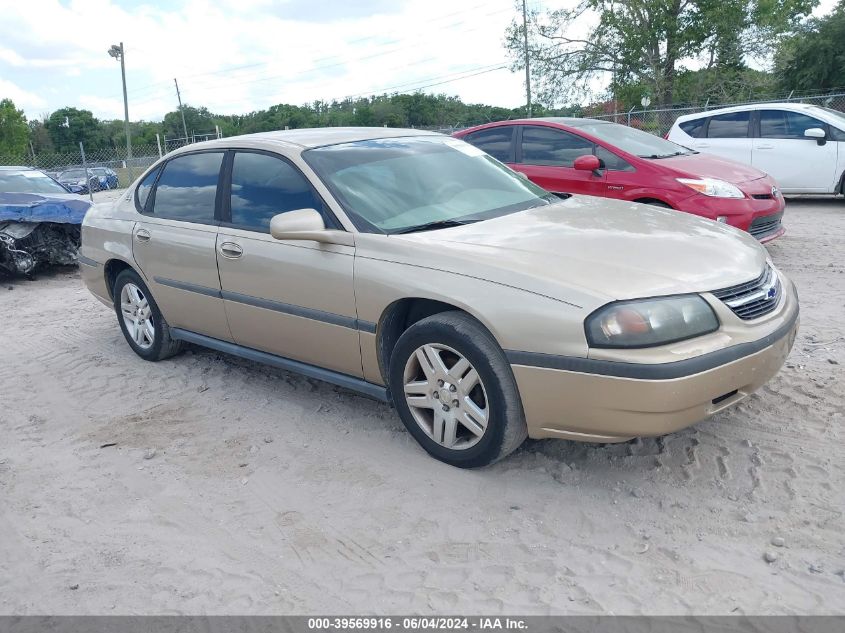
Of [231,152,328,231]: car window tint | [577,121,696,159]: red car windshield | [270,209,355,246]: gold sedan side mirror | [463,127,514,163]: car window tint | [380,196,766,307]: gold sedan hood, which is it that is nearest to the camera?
[380,196,766,307]: gold sedan hood

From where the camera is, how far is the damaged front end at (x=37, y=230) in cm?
895

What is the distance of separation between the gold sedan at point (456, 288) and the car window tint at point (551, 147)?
3.11 meters

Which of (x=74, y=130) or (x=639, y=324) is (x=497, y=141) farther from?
(x=74, y=130)

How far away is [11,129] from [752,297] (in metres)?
60.3

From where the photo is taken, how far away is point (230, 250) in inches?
172

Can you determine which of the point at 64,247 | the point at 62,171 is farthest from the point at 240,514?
the point at 62,171

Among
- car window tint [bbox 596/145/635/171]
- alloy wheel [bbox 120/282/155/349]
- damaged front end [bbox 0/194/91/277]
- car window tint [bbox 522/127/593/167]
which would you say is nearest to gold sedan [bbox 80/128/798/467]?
alloy wheel [bbox 120/282/155/349]

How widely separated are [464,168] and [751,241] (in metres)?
1.68

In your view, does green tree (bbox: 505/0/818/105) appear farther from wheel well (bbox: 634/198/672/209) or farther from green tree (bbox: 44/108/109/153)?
green tree (bbox: 44/108/109/153)

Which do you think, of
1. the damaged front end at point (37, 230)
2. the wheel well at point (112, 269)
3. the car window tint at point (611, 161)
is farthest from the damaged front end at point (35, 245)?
the car window tint at point (611, 161)

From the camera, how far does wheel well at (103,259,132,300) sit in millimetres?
5602

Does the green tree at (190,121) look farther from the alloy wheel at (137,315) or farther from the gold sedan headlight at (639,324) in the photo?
the gold sedan headlight at (639,324)

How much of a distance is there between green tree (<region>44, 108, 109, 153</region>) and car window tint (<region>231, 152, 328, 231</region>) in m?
70.7
